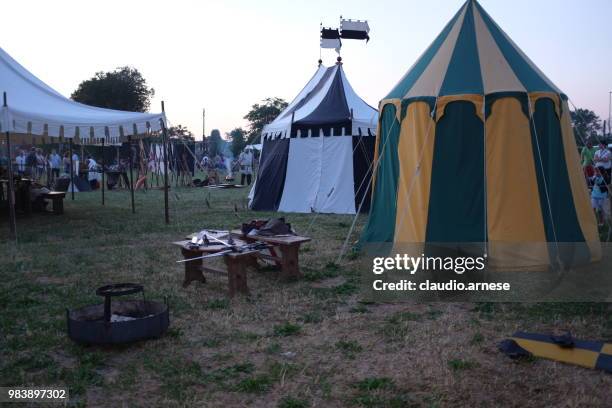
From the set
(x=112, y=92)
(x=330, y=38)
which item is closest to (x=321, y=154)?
(x=330, y=38)

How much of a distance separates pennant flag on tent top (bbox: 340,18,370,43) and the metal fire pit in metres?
11.8

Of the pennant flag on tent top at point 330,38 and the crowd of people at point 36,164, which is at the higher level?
the pennant flag on tent top at point 330,38

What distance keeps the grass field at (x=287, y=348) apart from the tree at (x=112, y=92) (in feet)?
133

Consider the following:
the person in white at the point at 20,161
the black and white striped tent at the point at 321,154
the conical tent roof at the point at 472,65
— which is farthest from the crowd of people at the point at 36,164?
the conical tent roof at the point at 472,65

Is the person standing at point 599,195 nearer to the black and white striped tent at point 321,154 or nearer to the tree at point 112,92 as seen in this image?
the black and white striped tent at point 321,154

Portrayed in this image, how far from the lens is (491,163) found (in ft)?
20.6

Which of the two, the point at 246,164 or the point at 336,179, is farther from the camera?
the point at 246,164

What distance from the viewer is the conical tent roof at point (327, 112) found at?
1202 cm

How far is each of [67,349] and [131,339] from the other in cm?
51

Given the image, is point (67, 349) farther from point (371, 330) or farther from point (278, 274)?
point (278, 274)

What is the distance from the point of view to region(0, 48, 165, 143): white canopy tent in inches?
351

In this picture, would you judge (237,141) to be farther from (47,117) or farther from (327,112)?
(47,117)

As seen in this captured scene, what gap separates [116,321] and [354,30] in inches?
496

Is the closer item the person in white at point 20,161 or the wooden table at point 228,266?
the wooden table at point 228,266
